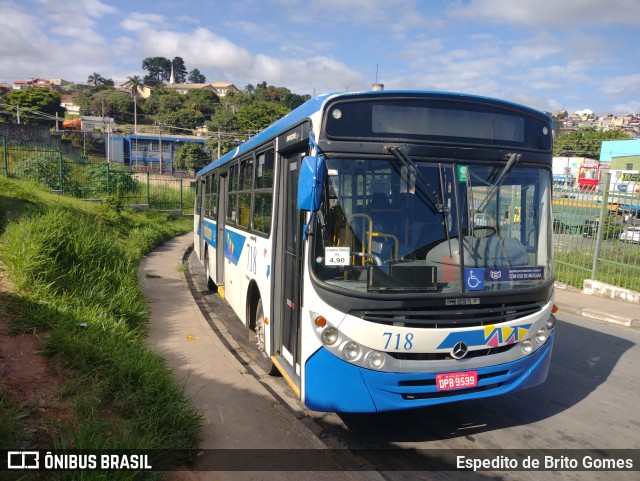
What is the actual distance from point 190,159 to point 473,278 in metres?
62.6

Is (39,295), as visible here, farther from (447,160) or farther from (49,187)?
(49,187)

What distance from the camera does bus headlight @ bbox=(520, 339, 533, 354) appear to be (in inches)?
183

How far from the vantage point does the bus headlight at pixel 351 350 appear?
163 inches

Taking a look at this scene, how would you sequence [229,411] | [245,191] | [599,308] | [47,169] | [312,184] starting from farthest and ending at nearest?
[47,169] → [599,308] → [245,191] → [229,411] → [312,184]

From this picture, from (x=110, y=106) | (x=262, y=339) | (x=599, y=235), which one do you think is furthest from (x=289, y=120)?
(x=110, y=106)

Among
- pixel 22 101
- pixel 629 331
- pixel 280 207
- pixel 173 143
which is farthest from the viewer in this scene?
pixel 22 101

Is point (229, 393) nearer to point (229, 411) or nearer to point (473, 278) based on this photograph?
point (229, 411)

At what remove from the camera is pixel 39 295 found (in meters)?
6.22

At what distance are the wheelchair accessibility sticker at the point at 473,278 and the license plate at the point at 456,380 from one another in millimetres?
733

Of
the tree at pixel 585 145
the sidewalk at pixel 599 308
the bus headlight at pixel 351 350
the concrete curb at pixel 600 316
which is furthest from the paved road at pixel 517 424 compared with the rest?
the tree at pixel 585 145

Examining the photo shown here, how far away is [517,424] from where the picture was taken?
5.14 metres

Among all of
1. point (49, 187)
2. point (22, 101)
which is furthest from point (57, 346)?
point (22, 101)

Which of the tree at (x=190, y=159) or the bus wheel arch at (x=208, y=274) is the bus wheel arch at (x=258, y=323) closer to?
the bus wheel arch at (x=208, y=274)

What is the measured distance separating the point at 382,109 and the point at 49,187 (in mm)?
20525
